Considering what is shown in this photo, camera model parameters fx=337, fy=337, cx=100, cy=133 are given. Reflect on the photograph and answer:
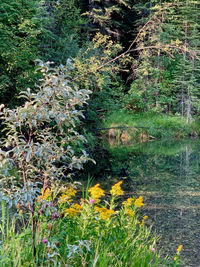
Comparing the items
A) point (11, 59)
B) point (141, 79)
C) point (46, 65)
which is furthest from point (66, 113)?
point (141, 79)

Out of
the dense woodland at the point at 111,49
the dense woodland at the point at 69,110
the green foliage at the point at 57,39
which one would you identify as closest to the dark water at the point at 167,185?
the dense woodland at the point at 69,110

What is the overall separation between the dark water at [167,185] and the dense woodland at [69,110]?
1.14ft

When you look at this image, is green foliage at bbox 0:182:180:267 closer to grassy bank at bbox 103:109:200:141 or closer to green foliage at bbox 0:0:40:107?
green foliage at bbox 0:0:40:107

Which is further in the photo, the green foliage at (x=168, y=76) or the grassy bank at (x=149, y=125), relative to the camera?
the green foliage at (x=168, y=76)

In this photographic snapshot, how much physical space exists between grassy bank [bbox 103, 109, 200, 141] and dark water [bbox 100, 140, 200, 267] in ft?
5.80

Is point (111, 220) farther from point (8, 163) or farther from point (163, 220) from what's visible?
point (163, 220)

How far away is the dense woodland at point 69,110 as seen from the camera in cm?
209

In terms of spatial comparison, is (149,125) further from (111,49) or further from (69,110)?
(69,110)

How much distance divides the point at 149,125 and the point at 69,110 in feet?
43.9

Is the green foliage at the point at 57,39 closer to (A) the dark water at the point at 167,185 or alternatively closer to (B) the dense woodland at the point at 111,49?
(B) the dense woodland at the point at 111,49

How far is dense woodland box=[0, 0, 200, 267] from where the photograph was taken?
6.87 feet

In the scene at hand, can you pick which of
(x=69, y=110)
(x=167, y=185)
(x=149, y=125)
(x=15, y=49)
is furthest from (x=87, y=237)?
(x=149, y=125)

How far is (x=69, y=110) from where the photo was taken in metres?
2.43

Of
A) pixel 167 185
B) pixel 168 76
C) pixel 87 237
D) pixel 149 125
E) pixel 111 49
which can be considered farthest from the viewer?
pixel 168 76
